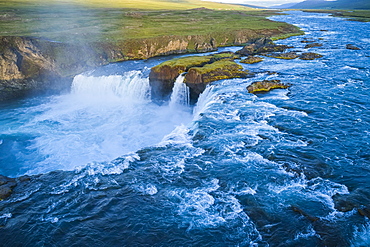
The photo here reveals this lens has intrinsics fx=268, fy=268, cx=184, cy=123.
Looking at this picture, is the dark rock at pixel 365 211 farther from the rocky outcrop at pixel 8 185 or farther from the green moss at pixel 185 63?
the green moss at pixel 185 63

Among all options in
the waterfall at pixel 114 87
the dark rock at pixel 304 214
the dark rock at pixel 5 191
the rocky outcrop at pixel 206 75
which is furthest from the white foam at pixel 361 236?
the waterfall at pixel 114 87

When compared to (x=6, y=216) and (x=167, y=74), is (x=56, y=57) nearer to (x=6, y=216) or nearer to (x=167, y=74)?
(x=167, y=74)

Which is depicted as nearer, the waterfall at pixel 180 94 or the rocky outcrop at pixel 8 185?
the rocky outcrop at pixel 8 185

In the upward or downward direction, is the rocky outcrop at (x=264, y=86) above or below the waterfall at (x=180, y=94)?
above

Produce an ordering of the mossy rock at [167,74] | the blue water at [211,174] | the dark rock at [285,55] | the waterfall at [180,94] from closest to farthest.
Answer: the blue water at [211,174]
the waterfall at [180,94]
the mossy rock at [167,74]
the dark rock at [285,55]

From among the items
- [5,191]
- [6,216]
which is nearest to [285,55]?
[5,191]

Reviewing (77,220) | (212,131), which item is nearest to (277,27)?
(212,131)

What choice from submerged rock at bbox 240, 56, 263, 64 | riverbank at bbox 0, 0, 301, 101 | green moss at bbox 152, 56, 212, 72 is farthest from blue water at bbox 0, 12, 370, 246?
riverbank at bbox 0, 0, 301, 101

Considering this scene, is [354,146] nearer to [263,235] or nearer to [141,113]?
[263,235]
